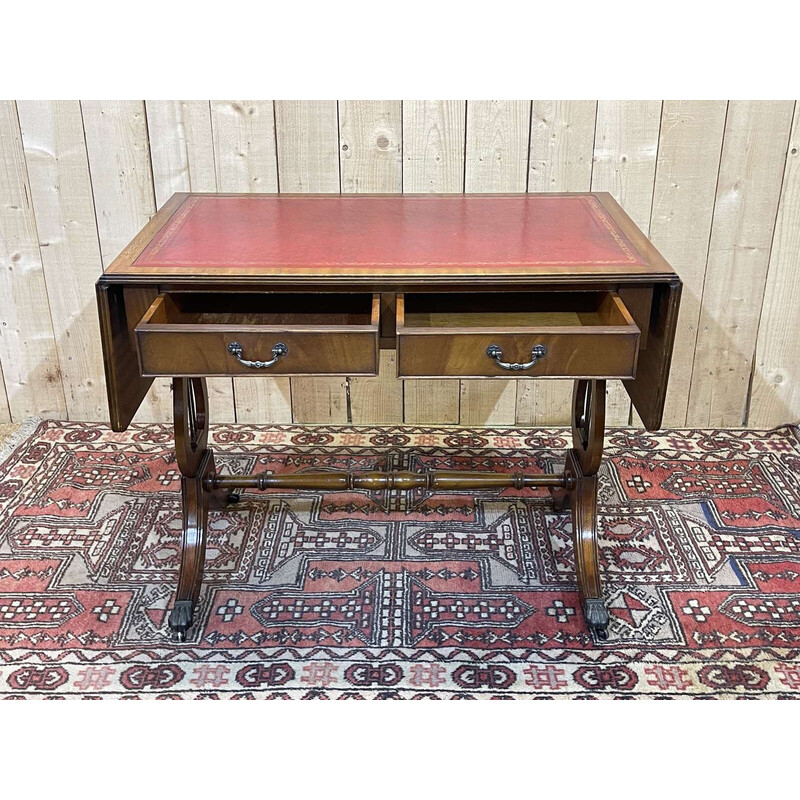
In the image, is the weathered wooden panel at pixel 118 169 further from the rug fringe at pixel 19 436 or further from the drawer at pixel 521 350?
the drawer at pixel 521 350

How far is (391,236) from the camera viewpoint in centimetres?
208

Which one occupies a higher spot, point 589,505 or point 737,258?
point 737,258

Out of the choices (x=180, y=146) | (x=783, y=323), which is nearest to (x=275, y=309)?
(x=180, y=146)

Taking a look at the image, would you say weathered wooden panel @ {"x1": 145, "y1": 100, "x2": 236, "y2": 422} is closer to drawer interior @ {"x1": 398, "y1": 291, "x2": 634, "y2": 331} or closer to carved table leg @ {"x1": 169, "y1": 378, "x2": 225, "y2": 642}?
carved table leg @ {"x1": 169, "y1": 378, "x2": 225, "y2": 642}

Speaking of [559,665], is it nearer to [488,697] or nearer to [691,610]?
[488,697]

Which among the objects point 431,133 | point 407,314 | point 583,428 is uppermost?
point 431,133

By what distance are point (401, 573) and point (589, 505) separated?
529mm

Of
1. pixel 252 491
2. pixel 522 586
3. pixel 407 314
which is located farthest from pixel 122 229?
pixel 522 586

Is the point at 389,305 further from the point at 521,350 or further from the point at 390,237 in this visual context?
the point at 521,350

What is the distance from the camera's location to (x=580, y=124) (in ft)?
8.66

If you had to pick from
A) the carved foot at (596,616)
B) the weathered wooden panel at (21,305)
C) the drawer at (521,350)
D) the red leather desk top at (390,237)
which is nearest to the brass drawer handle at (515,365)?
the drawer at (521,350)

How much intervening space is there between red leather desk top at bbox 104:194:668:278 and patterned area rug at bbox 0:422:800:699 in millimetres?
875

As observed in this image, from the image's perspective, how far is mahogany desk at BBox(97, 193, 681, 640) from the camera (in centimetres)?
176

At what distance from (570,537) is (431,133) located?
1285mm
